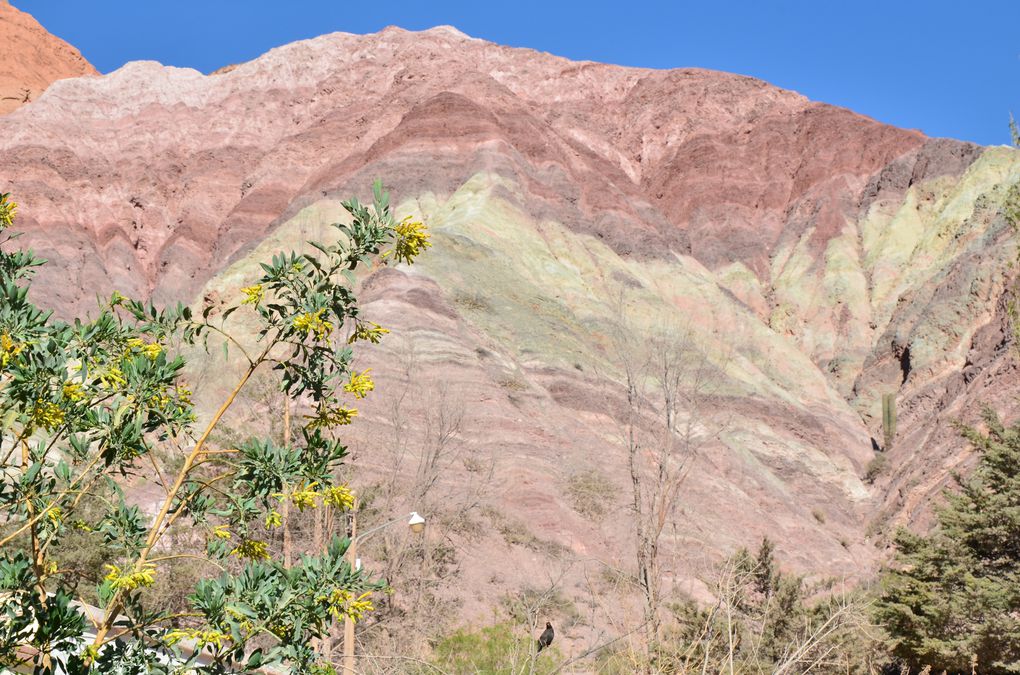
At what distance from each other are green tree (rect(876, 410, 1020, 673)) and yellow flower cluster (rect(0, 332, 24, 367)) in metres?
17.4

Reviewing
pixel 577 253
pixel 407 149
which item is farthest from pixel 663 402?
pixel 407 149

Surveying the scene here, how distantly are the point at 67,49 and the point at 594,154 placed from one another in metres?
87.1

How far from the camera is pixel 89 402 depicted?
182 inches

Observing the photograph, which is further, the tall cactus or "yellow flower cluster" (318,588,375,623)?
the tall cactus

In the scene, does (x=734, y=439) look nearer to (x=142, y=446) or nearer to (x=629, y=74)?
(x=142, y=446)

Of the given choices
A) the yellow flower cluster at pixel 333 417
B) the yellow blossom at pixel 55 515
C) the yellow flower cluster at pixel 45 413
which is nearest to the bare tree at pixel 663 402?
the yellow flower cluster at pixel 333 417

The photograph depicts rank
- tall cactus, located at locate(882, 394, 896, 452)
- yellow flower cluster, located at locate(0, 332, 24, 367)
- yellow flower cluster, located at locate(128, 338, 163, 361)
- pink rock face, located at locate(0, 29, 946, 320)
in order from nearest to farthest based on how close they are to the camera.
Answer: yellow flower cluster, located at locate(0, 332, 24, 367), yellow flower cluster, located at locate(128, 338, 163, 361), tall cactus, located at locate(882, 394, 896, 452), pink rock face, located at locate(0, 29, 946, 320)

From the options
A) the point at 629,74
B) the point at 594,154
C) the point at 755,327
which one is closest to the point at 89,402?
the point at 755,327

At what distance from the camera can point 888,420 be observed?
175 ft

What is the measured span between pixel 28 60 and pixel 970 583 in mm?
126126

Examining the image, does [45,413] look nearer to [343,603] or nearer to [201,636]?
[201,636]

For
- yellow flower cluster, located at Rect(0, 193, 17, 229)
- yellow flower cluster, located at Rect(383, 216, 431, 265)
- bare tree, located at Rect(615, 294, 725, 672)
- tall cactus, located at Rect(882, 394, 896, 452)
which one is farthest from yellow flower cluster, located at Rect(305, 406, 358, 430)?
tall cactus, located at Rect(882, 394, 896, 452)

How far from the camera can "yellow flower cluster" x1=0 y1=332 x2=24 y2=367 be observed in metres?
4.08

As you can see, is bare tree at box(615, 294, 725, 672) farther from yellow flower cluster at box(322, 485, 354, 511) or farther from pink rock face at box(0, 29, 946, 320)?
yellow flower cluster at box(322, 485, 354, 511)
